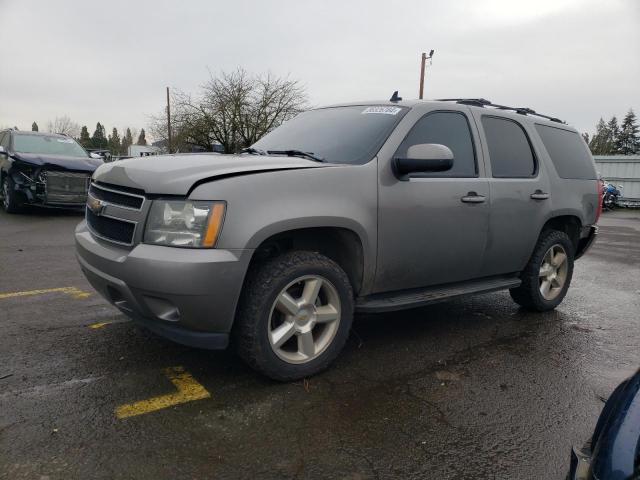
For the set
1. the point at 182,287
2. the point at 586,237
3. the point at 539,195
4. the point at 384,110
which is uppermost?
the point at 384,110

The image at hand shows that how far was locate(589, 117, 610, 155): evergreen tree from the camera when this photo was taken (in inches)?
2477

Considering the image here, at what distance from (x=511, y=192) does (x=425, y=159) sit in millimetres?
1254

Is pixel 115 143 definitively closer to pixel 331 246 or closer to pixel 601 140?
pixel 601 140

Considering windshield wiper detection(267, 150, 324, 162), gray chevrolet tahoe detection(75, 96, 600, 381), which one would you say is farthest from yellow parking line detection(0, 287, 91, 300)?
windshield wiper detection(267, 150, 324, 162)

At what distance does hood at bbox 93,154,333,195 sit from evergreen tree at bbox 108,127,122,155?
3564 inches

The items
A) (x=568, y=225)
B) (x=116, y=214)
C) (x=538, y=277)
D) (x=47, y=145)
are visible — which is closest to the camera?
(x=116, y=214)

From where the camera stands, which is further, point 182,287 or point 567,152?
point 567,152

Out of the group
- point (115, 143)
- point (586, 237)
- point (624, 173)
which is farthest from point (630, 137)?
point (115, 143)

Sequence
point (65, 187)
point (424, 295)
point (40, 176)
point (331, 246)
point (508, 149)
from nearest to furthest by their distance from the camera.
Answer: point (331, 246)
point (424, 295)
point (508, 149)
point (40, 176)
point (65, 187)

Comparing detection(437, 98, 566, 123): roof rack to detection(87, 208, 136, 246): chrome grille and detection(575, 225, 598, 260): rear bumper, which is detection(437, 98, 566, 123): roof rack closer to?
detection(575, 225, 598, 260): rear bumper

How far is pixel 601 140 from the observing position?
230 ft

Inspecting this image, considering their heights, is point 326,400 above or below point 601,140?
below

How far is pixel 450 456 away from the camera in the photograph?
240 cm

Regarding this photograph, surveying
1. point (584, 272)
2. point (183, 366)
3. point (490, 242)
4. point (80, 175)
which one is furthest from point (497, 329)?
point (80, 175)
